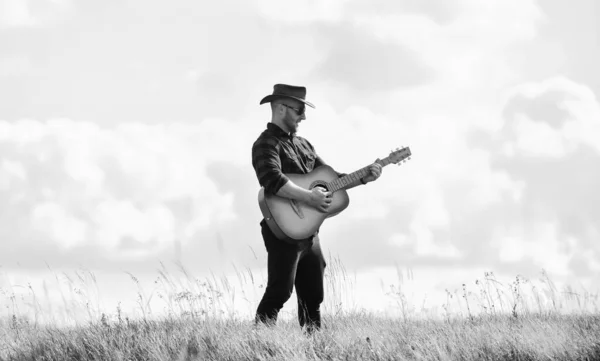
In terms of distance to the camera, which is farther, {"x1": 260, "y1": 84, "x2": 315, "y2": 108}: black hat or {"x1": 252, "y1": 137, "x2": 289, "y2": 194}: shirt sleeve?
{"x1": 260, "y1": 84, "x2": 315, "y2": 108}: black hat

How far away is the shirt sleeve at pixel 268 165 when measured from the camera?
6.03 m

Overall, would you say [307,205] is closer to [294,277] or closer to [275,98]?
[294,277]

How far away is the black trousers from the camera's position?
612 cm

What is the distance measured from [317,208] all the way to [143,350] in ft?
5.93

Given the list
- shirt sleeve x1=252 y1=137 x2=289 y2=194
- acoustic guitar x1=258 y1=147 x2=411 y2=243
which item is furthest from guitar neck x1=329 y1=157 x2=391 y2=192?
shirt sleeve x1=252 y1=137 x2=289 y2=194

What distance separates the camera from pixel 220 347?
19.7 feet

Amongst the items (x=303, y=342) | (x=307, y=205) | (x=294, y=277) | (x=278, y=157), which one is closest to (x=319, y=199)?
(x=307, y=205)

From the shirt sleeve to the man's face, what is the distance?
240mm

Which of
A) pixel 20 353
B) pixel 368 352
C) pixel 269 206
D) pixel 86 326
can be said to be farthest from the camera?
pixel 86 326

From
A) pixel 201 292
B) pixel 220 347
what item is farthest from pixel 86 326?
pixel 220 347

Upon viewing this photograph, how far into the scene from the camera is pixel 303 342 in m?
5.98

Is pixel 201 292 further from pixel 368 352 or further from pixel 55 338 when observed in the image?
pixel 368 352

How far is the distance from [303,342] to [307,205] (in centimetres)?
109

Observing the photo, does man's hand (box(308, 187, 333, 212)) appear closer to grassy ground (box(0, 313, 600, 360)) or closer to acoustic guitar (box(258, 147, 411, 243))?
acoustic guitar (box(258, 147, 411, 243))
